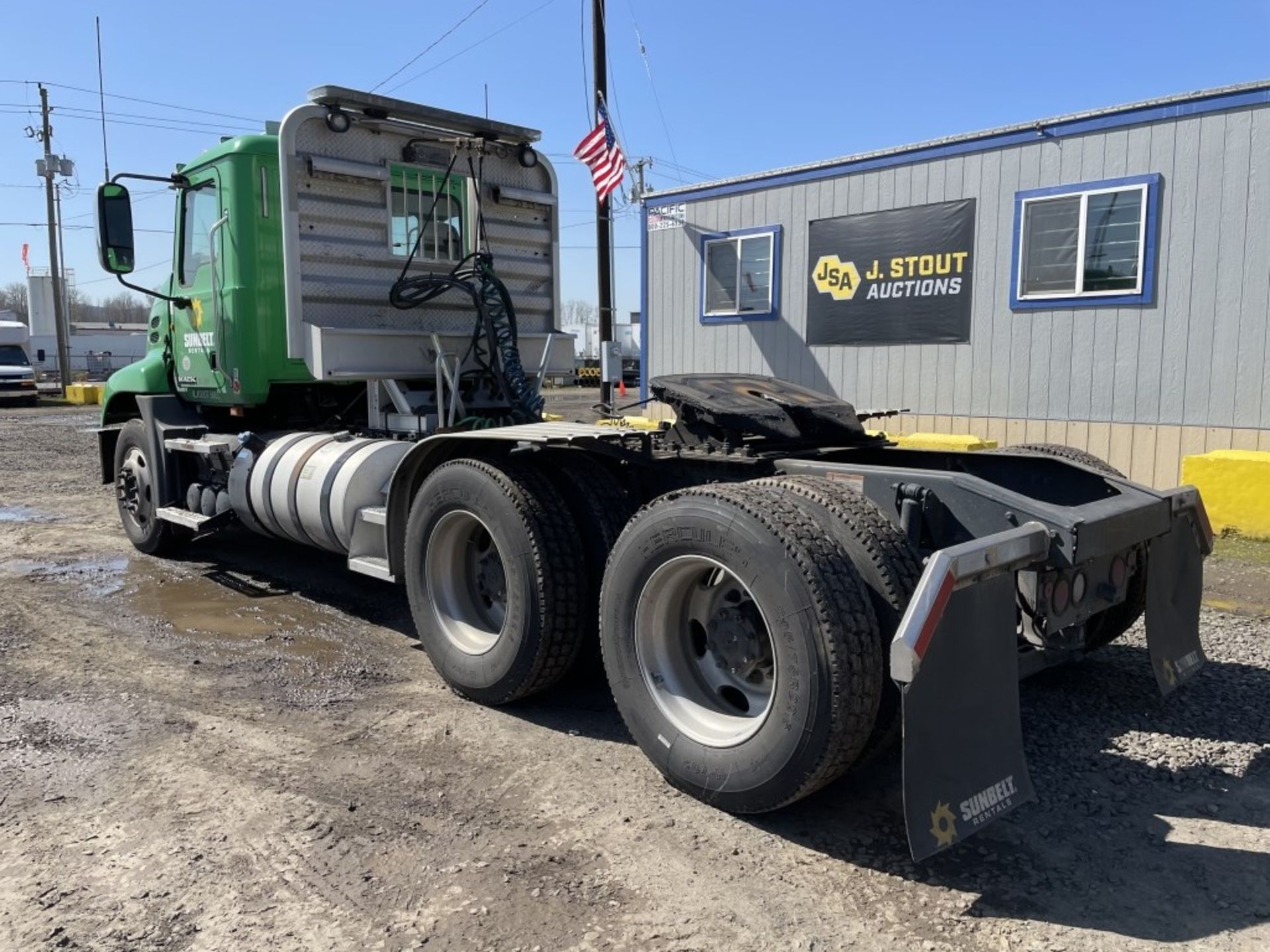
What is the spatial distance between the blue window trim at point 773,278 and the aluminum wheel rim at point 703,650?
28.4ft

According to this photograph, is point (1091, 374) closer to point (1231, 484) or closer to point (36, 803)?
point (1231, 484)

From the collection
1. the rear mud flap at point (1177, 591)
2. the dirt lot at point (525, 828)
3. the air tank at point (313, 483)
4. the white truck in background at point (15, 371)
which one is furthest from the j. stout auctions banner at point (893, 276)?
the white truck in background at point (15, 371)

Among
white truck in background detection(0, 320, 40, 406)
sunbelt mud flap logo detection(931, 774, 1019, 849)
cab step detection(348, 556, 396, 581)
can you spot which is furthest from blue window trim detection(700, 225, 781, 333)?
white truck in background detection(0, 320, 40, 406)

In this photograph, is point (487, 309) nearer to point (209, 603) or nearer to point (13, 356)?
point (209, 603)

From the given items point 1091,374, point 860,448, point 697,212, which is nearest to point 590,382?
point 697,212

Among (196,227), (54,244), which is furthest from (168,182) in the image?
(54,244)

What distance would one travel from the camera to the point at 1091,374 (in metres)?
9.43

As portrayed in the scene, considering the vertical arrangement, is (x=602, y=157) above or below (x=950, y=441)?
above

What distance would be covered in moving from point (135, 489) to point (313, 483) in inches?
111

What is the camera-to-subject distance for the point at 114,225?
6.85 metres

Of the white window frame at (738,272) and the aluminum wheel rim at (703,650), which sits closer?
the aluminum wheel rim at (703,650)

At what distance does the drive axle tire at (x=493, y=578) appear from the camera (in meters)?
4.28

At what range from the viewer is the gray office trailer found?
8.59 meters

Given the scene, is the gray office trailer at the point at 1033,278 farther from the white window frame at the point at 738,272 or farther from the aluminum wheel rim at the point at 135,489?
the aluminum wheel rim at the point at 135,489
